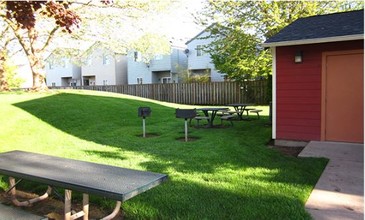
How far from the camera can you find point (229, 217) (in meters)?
3.42

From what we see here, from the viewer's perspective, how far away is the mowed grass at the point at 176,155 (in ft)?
12.3

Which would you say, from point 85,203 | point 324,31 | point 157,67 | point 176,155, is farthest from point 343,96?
point 157,67

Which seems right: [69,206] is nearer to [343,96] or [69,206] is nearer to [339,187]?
[339,187]

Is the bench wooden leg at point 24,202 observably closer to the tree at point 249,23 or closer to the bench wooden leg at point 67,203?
the bench wooden leg at point 67,203

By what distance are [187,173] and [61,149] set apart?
3.29m

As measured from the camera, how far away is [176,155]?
632 cm

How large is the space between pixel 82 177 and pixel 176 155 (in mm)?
3353

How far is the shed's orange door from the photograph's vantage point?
7.01 metres

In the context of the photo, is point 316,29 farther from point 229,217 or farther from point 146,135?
point 229,217

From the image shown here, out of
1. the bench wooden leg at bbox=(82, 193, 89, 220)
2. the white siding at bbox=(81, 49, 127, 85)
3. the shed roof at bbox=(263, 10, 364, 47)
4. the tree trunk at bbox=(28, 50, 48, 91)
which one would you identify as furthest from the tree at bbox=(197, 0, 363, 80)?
the white siding at bbox=(81, 49, 127, 85)

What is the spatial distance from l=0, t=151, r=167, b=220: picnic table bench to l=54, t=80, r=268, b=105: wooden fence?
1625 cm

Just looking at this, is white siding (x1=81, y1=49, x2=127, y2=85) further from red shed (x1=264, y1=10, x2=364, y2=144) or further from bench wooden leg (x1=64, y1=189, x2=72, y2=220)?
bench wooden leg (x1=64, y1=189, x2=72, y2=220)

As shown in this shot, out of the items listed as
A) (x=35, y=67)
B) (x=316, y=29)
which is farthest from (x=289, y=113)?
(x=35, y=67)

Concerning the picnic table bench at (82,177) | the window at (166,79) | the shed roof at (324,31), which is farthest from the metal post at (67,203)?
the window at (166,79)
